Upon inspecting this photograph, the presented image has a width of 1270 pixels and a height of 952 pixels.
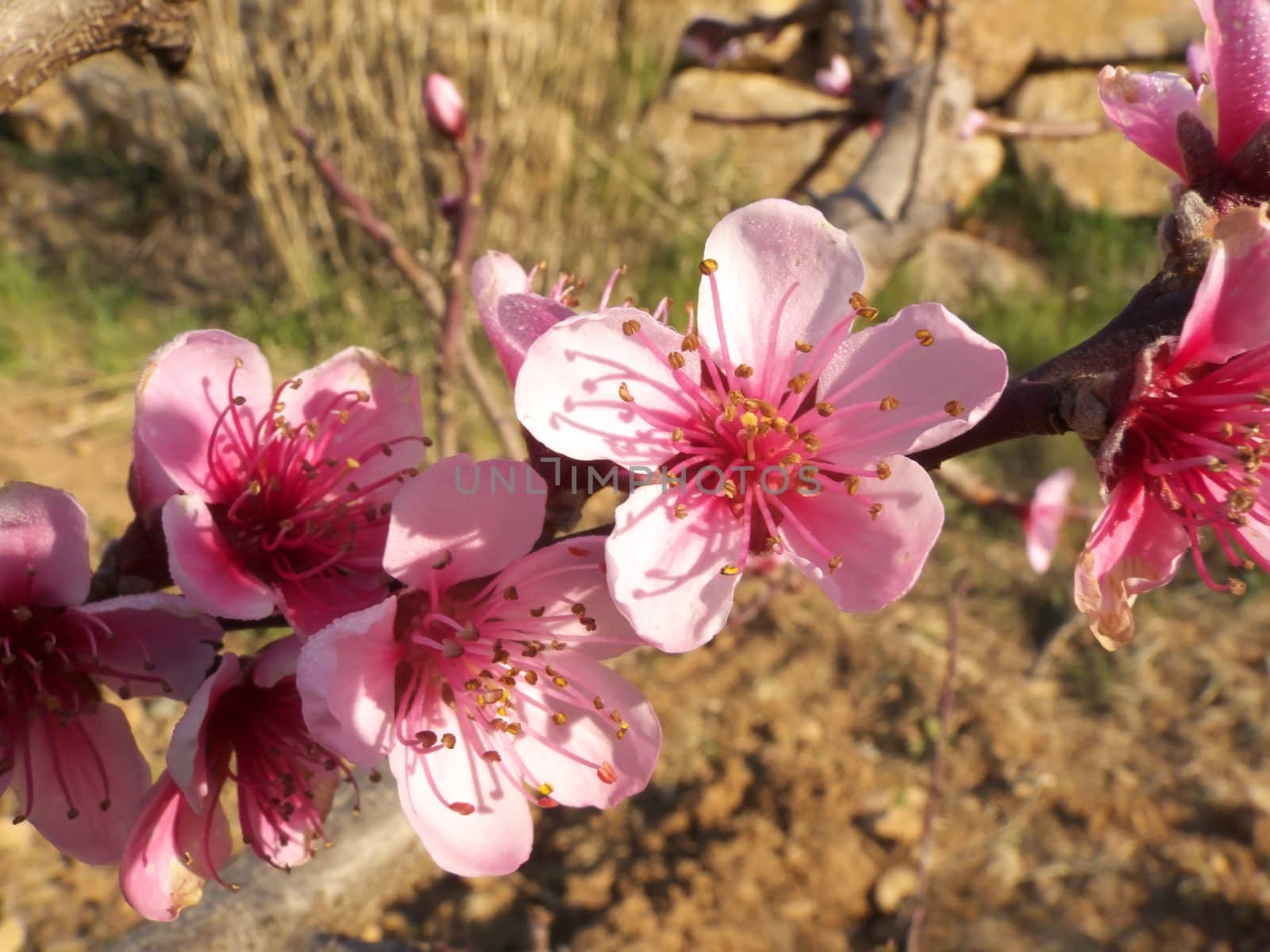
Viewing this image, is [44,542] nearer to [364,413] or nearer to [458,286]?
[364,413]

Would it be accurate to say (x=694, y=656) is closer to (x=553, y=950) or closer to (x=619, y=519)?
(x=553, y=950)

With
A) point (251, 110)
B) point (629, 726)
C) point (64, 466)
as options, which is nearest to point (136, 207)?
point (251, 110)

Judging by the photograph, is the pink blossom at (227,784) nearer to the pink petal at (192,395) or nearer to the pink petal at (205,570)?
the pink petal at (205,570)

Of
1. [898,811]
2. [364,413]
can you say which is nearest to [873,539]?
[364,413]

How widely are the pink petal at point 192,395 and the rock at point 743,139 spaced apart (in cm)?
477

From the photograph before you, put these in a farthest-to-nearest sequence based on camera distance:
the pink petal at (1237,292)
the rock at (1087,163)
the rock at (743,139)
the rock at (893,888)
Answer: the rock at (1087,163), the rock at (743,139), the rock at (893,888), the pink petal at (1237,292)

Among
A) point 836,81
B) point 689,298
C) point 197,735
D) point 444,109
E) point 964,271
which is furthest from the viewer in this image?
point 964,271

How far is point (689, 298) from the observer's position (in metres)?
3.88

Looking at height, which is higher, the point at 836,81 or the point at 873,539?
the point at 873,539

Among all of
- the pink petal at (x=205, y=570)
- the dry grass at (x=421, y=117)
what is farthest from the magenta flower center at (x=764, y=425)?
the dry grass at (x=421, y=117)

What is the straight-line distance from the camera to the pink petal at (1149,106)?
0.92 m

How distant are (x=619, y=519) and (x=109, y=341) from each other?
4.69 meters

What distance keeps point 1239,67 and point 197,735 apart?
114 centimetres

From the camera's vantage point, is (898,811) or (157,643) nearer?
(157,643)
